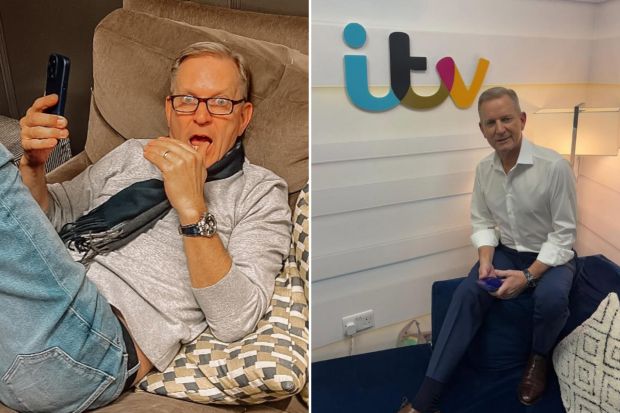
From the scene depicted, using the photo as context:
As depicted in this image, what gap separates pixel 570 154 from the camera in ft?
1.20

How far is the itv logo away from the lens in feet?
1.28

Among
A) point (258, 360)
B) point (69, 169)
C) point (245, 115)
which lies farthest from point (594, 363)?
point (69, 169)

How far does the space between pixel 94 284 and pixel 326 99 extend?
522 mm

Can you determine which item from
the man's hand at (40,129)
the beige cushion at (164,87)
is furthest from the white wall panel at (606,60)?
the man's hand at (40,129)

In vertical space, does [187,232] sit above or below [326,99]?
below

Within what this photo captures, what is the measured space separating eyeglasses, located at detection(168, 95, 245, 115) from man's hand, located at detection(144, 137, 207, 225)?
118 mm

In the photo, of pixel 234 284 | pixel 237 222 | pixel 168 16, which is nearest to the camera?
pixel 234 284

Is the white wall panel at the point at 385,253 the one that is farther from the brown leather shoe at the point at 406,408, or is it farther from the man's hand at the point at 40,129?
the man's hand at the point at 40,129

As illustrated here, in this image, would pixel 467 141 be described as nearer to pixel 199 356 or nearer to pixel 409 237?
pixel 409 237

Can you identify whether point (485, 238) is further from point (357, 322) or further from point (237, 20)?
point (237, 20)

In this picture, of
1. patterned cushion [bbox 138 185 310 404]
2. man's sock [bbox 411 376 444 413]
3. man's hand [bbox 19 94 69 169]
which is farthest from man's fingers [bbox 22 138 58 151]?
man's sock [bbox 411 376 444 413]

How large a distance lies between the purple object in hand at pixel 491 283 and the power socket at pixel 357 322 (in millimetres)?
92

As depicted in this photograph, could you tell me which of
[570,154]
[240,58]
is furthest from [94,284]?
[570,154]

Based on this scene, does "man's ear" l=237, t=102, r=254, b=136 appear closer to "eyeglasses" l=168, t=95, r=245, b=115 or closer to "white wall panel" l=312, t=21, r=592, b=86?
"eyeglasses" l=168, t=95, r=245, b=115
